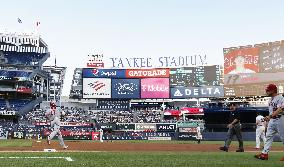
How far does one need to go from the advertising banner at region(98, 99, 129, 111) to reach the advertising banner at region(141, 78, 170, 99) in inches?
147

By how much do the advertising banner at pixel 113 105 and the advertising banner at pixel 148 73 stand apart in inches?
181

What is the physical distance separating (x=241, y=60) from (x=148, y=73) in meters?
14.4

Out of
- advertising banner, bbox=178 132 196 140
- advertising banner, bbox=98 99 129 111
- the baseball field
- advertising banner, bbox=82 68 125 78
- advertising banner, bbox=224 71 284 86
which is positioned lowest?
advertising banner, bbox=178 132 196 140

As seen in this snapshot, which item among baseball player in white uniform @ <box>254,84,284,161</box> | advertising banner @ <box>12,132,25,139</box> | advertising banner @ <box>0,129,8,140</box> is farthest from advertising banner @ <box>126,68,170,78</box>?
baseball player in white uniform @ <box>254,84,284,161</box>

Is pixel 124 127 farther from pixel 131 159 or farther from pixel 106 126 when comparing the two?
pixel 131 159

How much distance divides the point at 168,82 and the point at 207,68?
582 centimetres

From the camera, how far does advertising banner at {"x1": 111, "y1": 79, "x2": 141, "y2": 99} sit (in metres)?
57.8

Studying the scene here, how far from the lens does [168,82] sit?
5772 cm

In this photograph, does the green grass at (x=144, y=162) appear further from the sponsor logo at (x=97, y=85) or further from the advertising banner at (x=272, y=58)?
the sponsor logo at (x=97, y=85)

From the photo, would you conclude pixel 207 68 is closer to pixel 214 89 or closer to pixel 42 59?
pixel 214 89

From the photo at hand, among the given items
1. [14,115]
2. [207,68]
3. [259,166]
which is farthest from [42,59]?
[259,166]

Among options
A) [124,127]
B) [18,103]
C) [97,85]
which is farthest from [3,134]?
[18,103]

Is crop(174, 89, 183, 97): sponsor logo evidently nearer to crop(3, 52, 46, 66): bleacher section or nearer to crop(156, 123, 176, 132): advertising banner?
crop(156, 123, 176, 132): advertising banner

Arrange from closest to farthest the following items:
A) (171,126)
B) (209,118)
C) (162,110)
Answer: (209,118) → (171,126) → (162,110)
